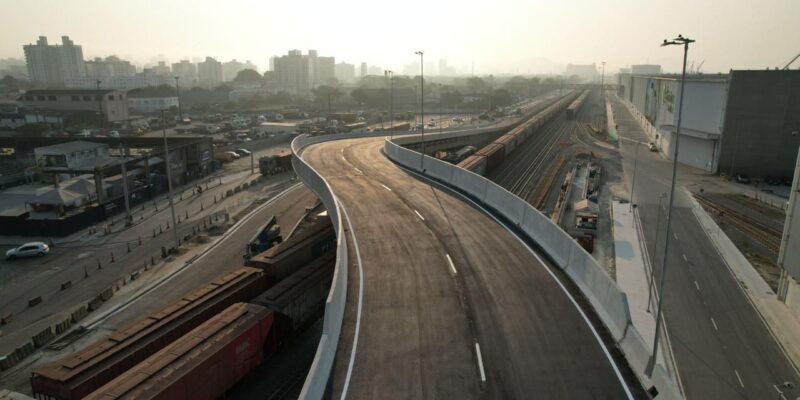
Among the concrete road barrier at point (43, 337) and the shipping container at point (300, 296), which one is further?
the concrete road barrier at point (43, 337)

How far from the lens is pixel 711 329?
25438 millimetres

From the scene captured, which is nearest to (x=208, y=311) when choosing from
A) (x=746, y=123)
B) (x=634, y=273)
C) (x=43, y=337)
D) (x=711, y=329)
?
(x=43, y=337)

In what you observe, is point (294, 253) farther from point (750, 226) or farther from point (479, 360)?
point (750, 226)

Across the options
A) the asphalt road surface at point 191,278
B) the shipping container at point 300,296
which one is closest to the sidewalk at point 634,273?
the shipping container at point 300,296

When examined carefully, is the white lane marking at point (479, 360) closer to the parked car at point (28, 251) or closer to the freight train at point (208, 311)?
the freight train at point (208, 311)

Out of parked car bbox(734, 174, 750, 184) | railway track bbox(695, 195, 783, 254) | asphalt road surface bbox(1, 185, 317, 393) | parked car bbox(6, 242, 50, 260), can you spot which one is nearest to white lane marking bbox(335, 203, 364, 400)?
asphalt road surface bbox(1, 185, 317, 393)

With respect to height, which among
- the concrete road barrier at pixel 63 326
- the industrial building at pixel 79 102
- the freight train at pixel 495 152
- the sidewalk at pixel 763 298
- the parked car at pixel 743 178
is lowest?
the sidewalk at pixel 763 298

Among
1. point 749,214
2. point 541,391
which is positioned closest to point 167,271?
point 541,391

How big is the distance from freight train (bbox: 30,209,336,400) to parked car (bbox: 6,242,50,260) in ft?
63.6

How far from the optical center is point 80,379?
16656 mm

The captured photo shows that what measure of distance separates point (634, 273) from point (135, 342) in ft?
96.0

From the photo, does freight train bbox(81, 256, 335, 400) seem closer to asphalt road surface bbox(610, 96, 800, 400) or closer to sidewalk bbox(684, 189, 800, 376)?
asphalt road surface bbox(610, 96, 800, 400)

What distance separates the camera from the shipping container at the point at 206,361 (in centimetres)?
1579

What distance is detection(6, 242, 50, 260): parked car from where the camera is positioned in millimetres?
35963
